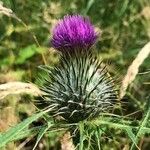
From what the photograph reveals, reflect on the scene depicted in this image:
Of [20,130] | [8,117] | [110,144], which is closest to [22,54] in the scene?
[8,117]

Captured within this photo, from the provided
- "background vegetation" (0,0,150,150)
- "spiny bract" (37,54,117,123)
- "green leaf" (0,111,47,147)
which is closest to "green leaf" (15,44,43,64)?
"background vegetation" (0,0,150,150)

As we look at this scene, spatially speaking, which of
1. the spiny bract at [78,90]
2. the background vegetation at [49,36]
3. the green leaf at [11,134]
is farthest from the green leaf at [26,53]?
the green leaf at [11,134]

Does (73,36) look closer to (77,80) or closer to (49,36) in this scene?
(77,80)

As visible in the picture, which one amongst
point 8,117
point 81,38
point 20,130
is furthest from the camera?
point 8,117

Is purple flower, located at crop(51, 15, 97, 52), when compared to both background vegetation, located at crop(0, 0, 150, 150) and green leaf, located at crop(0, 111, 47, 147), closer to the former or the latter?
green leaf, located at crop(0, 111, 47, 147)

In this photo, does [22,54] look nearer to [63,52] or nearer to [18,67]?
[18,67]

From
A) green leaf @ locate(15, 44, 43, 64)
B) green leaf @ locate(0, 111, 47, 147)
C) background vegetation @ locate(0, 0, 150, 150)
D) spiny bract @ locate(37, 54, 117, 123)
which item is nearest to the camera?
green leaf @ locate(0, 111, 47, 147)

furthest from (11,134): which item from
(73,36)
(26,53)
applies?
(26,53)
